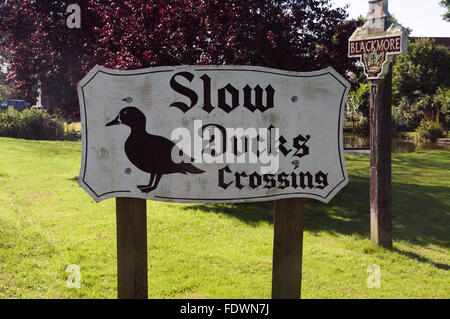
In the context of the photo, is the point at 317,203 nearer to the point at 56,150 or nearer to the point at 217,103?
the point at 217,103

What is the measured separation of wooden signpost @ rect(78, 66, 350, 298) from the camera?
3.17 meters

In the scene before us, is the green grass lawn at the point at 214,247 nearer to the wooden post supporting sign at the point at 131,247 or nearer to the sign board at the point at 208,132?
the wooden post supporting sign at the point at 131,247

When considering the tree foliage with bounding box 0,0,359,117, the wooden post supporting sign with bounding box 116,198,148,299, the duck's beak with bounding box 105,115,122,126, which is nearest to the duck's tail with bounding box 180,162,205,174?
the wooden post supporting sign with bounding box 116,198,148,299

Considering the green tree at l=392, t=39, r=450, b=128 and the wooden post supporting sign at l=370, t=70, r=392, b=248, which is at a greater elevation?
the green tree at l=392, t=39, r=450, b=128

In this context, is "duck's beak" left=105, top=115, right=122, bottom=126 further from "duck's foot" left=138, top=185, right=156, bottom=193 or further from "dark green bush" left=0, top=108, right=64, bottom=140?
"dark green bush" left=0, top=108, right=64, bottom=140

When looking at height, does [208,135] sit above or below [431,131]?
below

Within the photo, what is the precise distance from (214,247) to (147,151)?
11.5 feet

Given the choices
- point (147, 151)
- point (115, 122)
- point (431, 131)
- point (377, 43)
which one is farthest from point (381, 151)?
point (431, 131)

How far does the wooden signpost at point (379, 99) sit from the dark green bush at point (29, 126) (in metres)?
17.4

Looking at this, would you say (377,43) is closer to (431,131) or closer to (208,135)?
(208,135)

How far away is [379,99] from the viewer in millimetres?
6422

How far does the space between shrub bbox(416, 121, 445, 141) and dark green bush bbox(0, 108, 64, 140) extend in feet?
62.8

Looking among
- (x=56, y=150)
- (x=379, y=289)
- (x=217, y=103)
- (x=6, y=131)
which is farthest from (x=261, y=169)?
(x=6, y=131)

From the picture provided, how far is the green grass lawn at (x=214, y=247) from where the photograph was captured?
5.13 m
